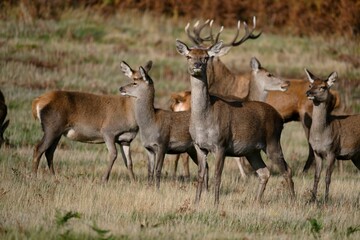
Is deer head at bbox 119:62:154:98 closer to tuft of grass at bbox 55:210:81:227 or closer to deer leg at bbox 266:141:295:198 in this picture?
deer leg at bbox 266:141:295:198

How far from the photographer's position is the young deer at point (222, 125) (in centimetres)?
1102

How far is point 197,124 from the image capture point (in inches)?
435

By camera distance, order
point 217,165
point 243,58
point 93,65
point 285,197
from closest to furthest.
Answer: point 217,165 < point 285,197 < point 93,65 < point 243,58

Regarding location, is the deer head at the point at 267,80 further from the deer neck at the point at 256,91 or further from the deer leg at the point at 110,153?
the deer leg at the point at 110,153

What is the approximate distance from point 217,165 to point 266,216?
3.95ft

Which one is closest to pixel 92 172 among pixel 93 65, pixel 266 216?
pixel 266 216

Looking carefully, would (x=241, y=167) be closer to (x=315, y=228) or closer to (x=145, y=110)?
(x=145, y=110)

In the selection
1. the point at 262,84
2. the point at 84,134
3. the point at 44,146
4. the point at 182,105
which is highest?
the point at 262,84

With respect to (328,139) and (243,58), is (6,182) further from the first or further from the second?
(243,58)

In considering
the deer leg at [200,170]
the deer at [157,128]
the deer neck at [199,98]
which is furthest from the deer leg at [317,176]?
the deer neck at [199,98]

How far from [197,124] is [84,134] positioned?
2703 millimetres

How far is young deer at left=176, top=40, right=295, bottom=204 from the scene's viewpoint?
11.0 metres

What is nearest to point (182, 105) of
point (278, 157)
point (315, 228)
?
point (278, 157)

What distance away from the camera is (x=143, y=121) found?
41.7ft
